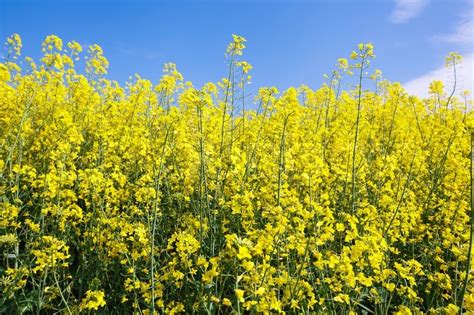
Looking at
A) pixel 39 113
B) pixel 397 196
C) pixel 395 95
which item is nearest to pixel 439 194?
pixel 397 196

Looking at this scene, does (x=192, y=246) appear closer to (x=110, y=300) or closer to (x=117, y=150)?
(x=110, y=300)

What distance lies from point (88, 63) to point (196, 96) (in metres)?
3.93

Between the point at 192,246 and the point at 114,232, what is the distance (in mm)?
763

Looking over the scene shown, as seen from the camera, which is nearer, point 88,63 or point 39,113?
point 39,113

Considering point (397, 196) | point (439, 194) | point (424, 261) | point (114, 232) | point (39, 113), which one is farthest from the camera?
point (39, 113)

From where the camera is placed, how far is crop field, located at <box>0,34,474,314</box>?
104 inches

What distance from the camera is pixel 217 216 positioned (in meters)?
3.64

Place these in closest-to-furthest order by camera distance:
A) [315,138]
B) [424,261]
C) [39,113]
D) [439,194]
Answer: [424,261], [315,138], [439,194], [39,113]

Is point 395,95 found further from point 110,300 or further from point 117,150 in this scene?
point 110,300

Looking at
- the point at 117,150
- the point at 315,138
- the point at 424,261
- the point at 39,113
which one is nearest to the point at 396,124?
the point at 315,138

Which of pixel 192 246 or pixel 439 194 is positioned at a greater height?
pixel 439 194

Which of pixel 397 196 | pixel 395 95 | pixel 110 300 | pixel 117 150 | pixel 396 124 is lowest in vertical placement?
pixel 110 300

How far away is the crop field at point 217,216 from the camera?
8.70 ft

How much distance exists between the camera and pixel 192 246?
2.77 metres
